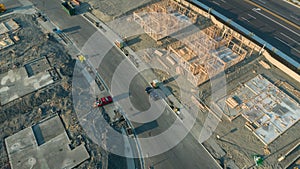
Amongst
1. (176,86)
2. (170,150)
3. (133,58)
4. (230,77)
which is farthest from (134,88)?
(230,77)

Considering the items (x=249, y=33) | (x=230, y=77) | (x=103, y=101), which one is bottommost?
(x=230, y=77)

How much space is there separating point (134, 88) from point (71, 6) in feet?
99.1

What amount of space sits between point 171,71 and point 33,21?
36.1 metres

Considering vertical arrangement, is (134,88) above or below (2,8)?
below

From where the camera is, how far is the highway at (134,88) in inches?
1265

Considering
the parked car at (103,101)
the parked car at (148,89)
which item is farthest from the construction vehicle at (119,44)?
the parked car at (103,101)

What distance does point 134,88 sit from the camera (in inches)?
1607

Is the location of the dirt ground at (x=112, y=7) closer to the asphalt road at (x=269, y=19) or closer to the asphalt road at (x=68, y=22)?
the asphalt road at (x=68, y=22)

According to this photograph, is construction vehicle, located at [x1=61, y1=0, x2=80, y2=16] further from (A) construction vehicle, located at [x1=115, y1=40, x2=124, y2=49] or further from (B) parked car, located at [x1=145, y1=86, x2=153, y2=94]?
(B) parked car, located at [x1=145, y1=86, x2=153, y2=94]

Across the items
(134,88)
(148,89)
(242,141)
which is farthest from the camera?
(134,88)

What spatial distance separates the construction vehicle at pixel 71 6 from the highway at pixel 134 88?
4.25ft

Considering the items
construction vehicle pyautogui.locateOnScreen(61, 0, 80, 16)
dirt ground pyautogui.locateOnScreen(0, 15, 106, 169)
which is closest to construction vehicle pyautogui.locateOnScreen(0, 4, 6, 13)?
dirt ground pyautogui.locateOnScreen(0, 15, 106, 169)

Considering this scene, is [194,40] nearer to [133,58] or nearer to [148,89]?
[133,58]

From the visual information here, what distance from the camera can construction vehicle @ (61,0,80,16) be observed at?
5494 cm
